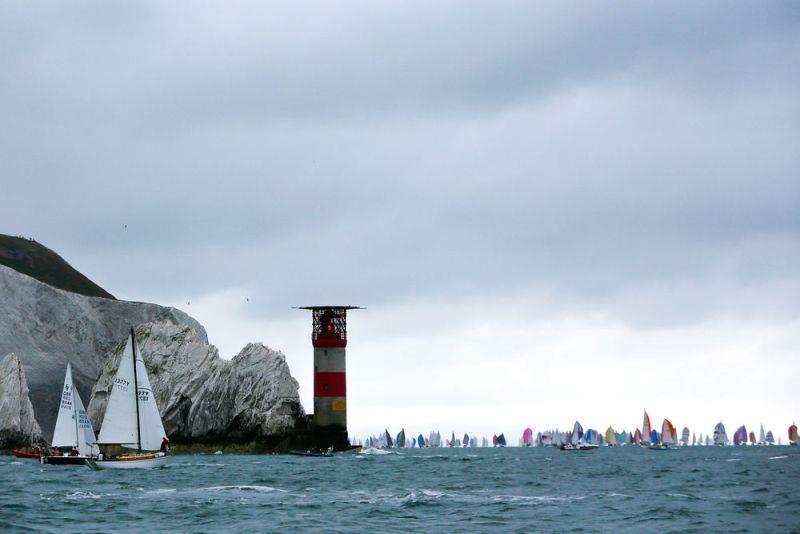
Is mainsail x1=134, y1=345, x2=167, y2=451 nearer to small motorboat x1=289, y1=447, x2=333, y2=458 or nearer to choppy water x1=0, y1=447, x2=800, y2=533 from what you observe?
choppy water x1=0, y1=447, x2=800, y2=533

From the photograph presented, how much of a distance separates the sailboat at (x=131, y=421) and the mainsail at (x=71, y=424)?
14398 millimetres

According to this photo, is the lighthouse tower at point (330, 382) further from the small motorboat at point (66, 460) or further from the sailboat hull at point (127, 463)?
the sailboat hull at point (127, 463)

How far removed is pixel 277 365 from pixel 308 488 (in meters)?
79.2

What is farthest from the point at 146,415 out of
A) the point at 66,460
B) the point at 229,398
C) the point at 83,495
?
the point at 229,398

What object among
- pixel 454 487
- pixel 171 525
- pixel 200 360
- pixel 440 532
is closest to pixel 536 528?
pixel 440 532

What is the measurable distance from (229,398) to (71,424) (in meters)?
39.5

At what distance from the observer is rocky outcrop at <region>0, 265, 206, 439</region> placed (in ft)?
524

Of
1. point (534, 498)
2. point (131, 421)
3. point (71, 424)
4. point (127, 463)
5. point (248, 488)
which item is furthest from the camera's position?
point (71, 424)

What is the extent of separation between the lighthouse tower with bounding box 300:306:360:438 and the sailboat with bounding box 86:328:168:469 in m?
41.4

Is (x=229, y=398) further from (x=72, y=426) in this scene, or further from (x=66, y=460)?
(x=66, y=460)

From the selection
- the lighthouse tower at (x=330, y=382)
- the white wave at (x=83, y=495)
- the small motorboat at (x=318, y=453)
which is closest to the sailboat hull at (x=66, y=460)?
the small motorboat at (x=318, y=453)

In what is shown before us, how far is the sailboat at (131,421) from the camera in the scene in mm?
84125

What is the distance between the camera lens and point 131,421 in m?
Result: 86.0

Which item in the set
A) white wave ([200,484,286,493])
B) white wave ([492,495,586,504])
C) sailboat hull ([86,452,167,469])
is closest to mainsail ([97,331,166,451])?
sailboat hull ([86,452,167,469])
